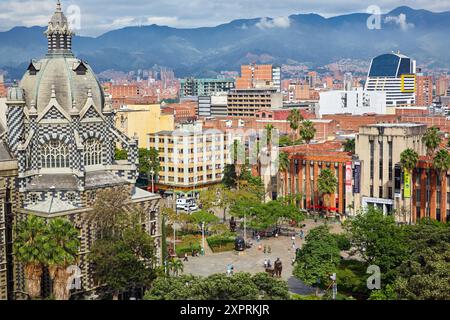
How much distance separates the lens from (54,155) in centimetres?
4428

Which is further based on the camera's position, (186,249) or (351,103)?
(351,103)

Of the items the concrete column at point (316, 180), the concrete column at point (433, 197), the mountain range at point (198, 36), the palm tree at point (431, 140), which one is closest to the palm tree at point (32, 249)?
the mountain range at point (198, 36)

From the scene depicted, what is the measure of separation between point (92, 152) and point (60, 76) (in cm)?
540

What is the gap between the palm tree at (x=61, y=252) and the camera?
119ft

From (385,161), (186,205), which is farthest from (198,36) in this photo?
(385,161)

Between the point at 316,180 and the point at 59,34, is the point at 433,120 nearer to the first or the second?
the point at 316,180

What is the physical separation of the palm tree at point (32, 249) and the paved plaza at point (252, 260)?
1503 centimetres

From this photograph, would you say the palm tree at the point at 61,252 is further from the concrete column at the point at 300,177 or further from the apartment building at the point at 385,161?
the concrete column at the point at 300,177

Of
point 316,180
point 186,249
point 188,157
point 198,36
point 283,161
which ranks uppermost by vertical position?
point 198,36

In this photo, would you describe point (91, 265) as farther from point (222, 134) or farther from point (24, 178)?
point (222, 134)

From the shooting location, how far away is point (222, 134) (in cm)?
9525

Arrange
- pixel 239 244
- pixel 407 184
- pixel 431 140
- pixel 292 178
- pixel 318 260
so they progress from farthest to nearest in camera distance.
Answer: pixel 292 178
pixel 431 140
pixel 407 184
pixel 239 244
pixel 318 260
